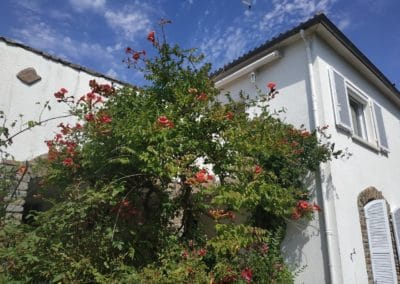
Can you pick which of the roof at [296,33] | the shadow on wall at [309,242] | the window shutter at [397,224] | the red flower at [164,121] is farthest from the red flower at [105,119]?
the window shutter at [397,224]

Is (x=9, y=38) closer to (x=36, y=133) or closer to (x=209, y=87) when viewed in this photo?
(x=36, y=133)

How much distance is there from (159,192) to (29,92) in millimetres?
4194

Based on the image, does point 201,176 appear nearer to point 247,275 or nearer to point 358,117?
point 247,275

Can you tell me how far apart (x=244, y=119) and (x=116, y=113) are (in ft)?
7.06

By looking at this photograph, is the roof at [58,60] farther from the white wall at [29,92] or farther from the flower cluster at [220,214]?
the flower cluster at [220,214]

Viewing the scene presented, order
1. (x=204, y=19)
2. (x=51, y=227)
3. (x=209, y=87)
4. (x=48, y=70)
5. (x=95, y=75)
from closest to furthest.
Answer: (x=51, y=227) → (x=209, y=87) → (x=204, y=19) → (x=48, y=70) → (x=95, y=75)

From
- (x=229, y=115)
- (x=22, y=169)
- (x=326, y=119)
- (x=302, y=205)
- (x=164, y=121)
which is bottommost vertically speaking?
(x=302, y=205)

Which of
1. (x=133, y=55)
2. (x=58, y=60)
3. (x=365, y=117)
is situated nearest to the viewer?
(x=133, y=55)

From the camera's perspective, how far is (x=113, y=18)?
253 inches

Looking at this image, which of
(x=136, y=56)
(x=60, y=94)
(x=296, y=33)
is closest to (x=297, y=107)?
(x=296, y=33)

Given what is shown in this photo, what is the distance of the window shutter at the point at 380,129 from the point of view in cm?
891

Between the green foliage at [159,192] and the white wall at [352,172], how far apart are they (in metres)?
1.06

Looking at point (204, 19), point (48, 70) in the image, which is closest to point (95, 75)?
point (48, 70)

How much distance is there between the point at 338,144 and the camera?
7.07 metres
